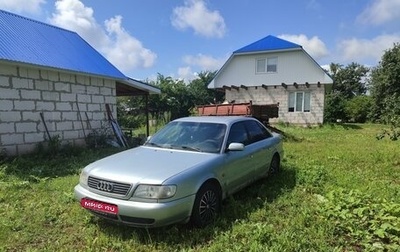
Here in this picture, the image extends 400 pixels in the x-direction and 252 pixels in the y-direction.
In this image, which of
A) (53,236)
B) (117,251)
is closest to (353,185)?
(117,251)

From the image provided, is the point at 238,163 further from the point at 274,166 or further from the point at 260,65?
the point at 260,65

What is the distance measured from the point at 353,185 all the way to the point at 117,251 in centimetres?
489

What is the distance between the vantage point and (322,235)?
405 centimetres

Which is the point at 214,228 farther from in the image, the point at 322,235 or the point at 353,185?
the point at 353,185

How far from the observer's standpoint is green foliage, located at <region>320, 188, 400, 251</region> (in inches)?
153

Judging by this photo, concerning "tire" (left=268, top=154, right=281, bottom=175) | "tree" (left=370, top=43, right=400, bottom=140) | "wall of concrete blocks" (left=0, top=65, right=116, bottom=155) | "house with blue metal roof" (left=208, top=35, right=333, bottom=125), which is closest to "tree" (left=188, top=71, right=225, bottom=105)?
"house with blue metal roof" (left=208, top=35, right=333, bottom=125)

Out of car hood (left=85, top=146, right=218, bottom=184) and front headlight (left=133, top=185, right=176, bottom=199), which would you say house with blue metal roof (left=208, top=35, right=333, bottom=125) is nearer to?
car hood (left=85, top=146, right=218, bottom=184)

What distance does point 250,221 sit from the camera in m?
4.48

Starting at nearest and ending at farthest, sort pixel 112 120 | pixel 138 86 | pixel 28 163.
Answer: pixel 28 163 → pixel 112 120 → pixel 138 86

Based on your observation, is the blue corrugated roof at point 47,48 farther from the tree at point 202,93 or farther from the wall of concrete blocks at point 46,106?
the tree at point 202,93

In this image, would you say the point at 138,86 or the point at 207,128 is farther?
the point at 138,86

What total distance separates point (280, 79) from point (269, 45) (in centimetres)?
267

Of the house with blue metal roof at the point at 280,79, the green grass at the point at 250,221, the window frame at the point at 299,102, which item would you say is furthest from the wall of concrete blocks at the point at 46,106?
the window frame at the point at 299,102

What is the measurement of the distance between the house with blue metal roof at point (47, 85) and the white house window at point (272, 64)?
12.7 meters
